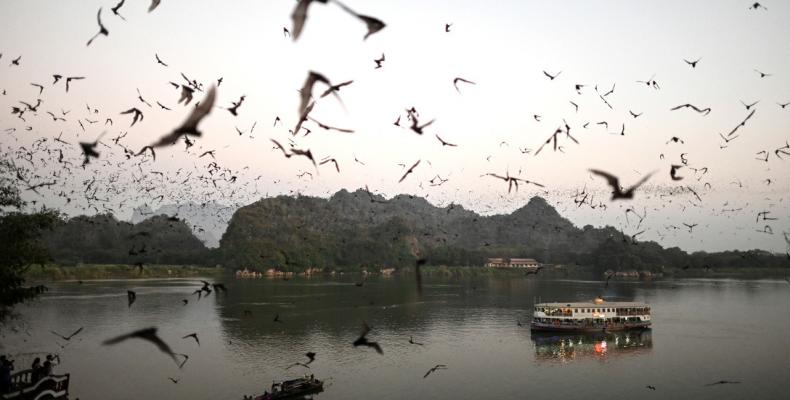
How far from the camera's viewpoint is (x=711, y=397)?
39.9 metres

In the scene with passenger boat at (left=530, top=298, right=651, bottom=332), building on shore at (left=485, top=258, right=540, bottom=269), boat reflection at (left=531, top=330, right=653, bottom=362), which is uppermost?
building on shore at (left=485, top=258, right=540, bottom=269)

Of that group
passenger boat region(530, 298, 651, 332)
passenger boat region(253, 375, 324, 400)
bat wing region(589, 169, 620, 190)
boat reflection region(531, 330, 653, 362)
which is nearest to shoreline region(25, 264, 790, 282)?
passenger boat region(530, 298, 651, 332)

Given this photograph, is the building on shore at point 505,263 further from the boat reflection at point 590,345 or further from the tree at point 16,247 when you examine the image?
the tree at point 16,247

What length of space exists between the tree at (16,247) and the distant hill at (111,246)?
116m

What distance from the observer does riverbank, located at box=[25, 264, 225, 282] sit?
11181 cm

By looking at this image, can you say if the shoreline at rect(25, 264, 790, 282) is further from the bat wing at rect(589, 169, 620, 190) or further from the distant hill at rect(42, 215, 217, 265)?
the bat wing at rect(589, 169, 620, 190)

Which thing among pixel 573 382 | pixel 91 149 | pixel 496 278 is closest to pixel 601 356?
pixel 573 382

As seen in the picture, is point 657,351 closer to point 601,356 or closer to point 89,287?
point 601,356

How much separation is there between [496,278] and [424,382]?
12025 cm

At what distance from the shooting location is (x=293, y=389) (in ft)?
117

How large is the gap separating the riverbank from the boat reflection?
224 feet

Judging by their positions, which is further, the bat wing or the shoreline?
the shoreline

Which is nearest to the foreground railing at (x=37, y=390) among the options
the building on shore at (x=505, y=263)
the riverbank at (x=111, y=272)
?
the riverbank at (x=111, y=272)

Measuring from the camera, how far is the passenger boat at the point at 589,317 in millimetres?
62312
